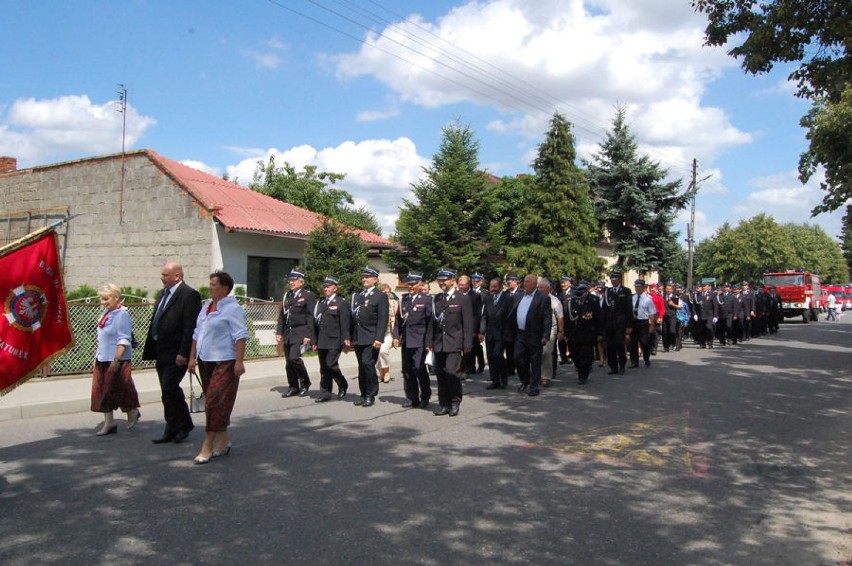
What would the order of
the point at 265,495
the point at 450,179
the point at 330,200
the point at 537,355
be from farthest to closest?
the point at 330,200 < the point at 450,179 < the point at 537,355 < the point at 265,495

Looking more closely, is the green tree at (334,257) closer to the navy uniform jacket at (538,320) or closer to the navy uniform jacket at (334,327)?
the navy uniform jacket at (334,327)

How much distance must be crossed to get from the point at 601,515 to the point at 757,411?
517 cm

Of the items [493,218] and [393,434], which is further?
[493,218]

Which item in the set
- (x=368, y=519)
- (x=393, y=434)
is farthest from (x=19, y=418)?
(x=368, y=519)

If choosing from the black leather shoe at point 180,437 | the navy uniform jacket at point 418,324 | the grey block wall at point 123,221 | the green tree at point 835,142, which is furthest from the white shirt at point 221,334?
the green tree at point 835,142

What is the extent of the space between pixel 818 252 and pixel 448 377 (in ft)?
303

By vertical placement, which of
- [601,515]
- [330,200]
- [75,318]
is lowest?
[601,515]

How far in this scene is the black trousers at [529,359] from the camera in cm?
1028

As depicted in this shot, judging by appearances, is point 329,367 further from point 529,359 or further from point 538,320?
point 538,320

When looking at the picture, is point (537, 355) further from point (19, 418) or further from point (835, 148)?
point (835, 148)

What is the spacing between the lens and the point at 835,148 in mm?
21797

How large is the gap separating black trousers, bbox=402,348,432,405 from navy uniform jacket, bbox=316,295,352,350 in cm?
114

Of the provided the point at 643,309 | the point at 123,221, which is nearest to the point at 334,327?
the point at 643,309

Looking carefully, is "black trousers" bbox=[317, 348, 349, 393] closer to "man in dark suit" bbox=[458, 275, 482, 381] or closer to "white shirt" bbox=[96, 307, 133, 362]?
"man in dark suit" bbox=[458, 275, 482, 381]
